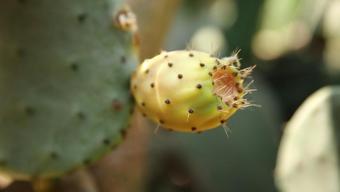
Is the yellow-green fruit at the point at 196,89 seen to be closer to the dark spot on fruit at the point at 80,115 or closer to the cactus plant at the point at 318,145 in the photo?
the dark spot on fruit at the point at 80,115

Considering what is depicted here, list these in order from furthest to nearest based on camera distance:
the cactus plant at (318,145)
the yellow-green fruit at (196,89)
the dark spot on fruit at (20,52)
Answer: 1. the cactus plant at (318,145)
2. the dark spot on fruit at (20,52)
3. the yellow-green fruit at (196,89)

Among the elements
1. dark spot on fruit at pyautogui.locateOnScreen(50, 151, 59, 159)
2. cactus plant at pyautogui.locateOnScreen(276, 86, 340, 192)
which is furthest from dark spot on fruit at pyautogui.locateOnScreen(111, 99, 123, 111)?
cactus plant at pyautogui.locateOnScreen(276, 86, 340, 192)

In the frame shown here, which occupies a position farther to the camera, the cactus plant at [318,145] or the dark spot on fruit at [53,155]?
the cactus plant at [318,145]

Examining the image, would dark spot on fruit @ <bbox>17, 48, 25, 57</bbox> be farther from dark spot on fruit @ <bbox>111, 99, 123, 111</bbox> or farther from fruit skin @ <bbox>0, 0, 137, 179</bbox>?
dark spot on fruit @ <bbox>111, 99, 123, 111</bbox>

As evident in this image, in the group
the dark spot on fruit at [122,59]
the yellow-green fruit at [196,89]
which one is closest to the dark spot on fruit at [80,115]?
the dark spot on fruit at [122,59]

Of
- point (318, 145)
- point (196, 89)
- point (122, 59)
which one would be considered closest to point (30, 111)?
point (122, 59)

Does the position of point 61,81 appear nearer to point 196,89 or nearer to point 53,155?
point 53,155

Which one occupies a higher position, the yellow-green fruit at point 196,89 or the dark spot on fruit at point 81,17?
the dark spot on fruit at point 81,17
